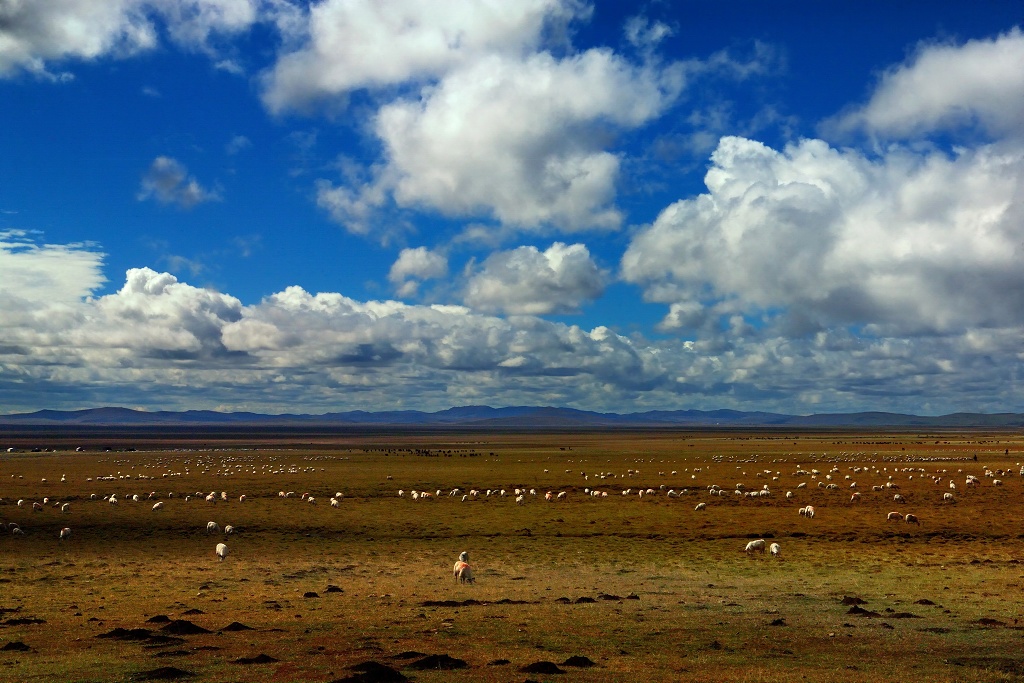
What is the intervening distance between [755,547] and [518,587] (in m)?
12.7

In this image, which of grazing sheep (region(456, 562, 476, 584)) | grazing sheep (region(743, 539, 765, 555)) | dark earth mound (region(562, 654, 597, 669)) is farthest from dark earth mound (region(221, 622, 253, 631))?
grazing sheep (region(743, 539, 765, 555))

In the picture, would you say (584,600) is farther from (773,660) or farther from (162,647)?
(162,647)

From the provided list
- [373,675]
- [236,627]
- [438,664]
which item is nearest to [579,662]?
[438,664]

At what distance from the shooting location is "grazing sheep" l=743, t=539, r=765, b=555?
1272 inches

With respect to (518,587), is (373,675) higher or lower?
higher

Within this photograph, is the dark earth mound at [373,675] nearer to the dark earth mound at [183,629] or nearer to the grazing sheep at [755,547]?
the dark earth mound at [183,629]

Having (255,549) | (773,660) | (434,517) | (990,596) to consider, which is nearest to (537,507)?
(434,517)

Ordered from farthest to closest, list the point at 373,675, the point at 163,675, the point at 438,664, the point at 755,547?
the point at 755,547 → the point at 438,664 → the point at 163,675 → the point at 373,675

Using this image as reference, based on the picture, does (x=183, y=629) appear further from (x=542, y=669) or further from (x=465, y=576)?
(x=465, y=576)

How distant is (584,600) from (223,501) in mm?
35522

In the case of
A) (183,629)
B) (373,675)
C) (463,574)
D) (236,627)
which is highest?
(373,675)

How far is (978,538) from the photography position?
3525 centimetres

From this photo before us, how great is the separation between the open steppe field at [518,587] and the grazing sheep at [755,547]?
38 cm

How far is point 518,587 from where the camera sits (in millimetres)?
25391
